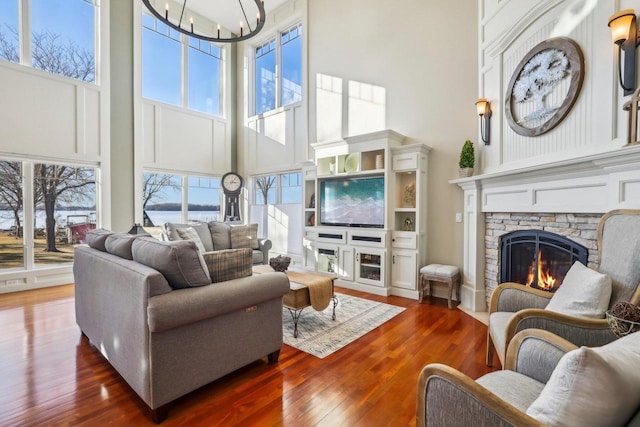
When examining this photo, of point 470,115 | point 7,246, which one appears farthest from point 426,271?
point 7,246

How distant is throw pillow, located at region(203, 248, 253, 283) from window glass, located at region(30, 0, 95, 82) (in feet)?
17.6

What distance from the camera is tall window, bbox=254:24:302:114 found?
6348 mm

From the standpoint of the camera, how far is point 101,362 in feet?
8.06

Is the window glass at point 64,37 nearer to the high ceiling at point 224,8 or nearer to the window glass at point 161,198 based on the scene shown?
the high ceiling at point 224,8

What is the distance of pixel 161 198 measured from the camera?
6.43m

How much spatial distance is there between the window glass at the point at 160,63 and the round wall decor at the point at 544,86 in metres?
6.38

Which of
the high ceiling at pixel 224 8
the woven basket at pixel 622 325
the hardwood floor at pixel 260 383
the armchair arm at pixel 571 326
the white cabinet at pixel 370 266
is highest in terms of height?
the high ceiling at pixel 224 8

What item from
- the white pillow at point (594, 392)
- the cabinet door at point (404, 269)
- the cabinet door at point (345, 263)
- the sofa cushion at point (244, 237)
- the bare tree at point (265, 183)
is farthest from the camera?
the bare tree at point (265, 183)

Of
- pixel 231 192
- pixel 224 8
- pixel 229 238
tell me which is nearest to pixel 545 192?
pixel 229 238

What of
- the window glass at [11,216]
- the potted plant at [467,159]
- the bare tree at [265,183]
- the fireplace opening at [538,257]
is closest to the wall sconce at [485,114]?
the potted plant at [467,159]

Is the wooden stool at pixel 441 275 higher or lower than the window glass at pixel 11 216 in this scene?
lower

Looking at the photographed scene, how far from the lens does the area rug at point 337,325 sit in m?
2.76

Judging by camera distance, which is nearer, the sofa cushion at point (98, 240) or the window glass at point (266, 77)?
the sofa cushion at point (98, 240)

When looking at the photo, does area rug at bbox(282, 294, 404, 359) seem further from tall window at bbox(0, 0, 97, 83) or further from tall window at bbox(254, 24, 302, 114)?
tall window at bbox(0, 0, 97, 83)
